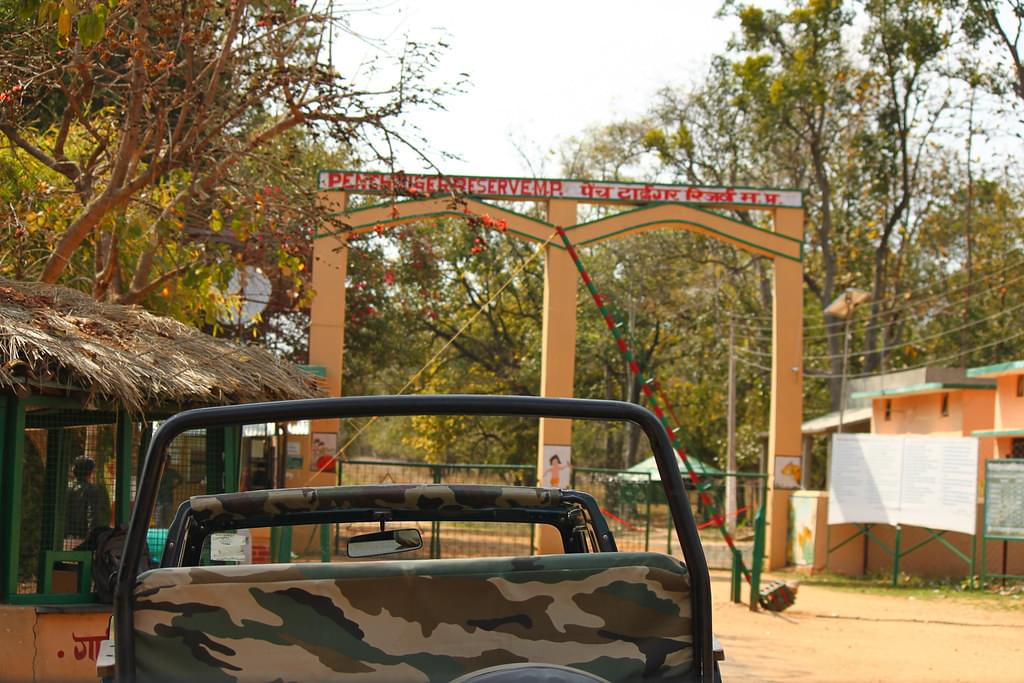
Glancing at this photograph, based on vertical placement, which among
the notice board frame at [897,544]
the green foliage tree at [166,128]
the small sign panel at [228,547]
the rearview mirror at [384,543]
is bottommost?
the notice board frame at [897,544]

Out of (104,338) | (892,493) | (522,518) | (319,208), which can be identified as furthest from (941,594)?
(522,518)

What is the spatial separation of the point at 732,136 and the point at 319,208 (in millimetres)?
29397

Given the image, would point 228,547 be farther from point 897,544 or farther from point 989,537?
point 897,544

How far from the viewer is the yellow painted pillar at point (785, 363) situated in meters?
21.2

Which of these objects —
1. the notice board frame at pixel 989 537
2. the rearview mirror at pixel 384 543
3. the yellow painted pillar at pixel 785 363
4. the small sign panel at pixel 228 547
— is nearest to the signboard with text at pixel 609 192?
the yellow painted pillar at pixel 785 363

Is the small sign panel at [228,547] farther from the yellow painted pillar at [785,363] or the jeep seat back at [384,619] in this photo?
the yellow painted pillar at [785,363]

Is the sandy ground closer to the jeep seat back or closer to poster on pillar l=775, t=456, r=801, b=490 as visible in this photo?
poster on pillar l=775, t=456, r=801, b=490

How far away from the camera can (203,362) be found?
9.23 meters

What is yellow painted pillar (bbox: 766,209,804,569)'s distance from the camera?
2125cm

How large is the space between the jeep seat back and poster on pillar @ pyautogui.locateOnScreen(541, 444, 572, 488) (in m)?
16.6

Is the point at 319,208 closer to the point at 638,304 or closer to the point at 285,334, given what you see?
the point at 285,334

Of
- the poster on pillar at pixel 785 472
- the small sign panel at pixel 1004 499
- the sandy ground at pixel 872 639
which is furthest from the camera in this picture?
the poster on pillar at pixel 785 472

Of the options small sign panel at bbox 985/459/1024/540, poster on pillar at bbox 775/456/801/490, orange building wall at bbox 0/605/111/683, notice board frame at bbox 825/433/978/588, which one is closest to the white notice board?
notice board frame at bbox 825/433/978/588

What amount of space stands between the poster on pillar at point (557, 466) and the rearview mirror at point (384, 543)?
1501cm
